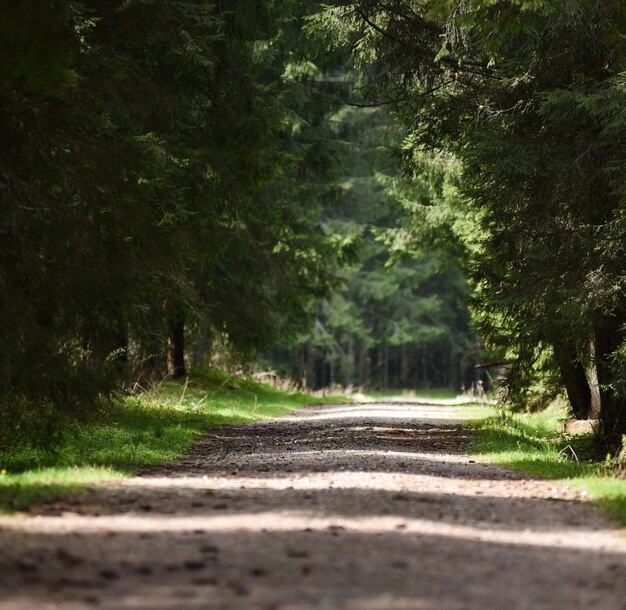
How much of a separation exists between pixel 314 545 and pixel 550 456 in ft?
25.7

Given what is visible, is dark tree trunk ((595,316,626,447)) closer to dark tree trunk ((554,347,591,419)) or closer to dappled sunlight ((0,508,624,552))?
dark tree trunk ((554,347,591,419))

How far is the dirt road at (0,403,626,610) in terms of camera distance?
198 inches

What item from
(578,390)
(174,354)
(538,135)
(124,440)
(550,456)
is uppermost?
(538,135)

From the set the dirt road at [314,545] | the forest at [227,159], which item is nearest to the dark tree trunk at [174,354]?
the forest at [227,159]

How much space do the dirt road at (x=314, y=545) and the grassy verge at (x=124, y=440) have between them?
0.43 m

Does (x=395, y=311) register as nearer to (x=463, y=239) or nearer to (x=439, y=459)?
(x=463, y=239)

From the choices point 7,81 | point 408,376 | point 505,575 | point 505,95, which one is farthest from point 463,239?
point 408,376

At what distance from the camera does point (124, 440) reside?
45.0ft

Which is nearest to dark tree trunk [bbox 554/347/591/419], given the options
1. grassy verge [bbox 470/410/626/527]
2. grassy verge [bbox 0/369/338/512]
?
grassy verge [bbox 470/410/626/527]

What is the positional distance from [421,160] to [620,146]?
28.4ft

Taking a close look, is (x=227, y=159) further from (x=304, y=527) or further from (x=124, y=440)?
(x=304, y=527)

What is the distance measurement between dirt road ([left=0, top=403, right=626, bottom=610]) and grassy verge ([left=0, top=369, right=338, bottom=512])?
1.41 feet

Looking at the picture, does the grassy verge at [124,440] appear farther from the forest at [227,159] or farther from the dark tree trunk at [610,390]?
the dark tree trunk at [610,390]

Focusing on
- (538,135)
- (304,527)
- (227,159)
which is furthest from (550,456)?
(304,527)
